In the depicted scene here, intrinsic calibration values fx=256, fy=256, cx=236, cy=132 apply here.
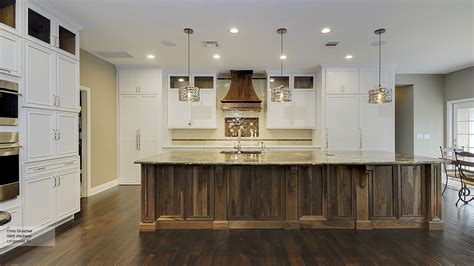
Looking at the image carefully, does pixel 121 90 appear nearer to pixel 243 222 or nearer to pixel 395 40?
pixel 243 222

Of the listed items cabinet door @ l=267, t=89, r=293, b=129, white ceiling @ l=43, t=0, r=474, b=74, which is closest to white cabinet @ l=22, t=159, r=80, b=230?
white ceiling @ l=43, t=0, r=474, b=74

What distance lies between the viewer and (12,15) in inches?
110

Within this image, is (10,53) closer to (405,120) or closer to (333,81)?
(333,81)

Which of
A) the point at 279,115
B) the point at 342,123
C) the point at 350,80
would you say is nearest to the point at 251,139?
the point at 279,115

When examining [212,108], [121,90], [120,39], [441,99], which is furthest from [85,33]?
[441,99]

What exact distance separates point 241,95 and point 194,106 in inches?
47.4

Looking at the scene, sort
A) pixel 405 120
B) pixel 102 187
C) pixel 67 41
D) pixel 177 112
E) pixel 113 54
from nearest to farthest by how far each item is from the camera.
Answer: pixel 67 41 < pixel 113 54 < pixel 102 187 < pixel 177 112 < pixel 405 120

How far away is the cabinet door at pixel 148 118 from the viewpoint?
19.8ft

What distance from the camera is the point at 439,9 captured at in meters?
3.26

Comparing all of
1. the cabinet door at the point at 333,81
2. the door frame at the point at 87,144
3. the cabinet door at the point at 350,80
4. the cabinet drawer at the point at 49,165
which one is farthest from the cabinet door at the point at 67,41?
the cabinet door at the point at 350,80

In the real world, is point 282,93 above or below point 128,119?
above

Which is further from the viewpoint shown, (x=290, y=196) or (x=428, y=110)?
(x=428, y=110)

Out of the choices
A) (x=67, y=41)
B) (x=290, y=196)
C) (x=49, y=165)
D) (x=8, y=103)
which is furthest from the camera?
(x=67, y=41)

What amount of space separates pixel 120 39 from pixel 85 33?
1.67ft
